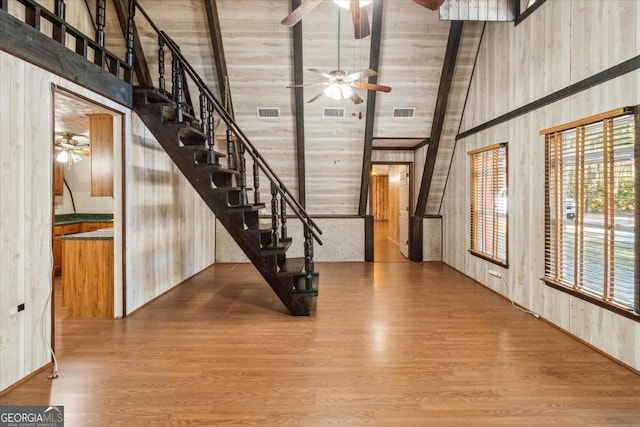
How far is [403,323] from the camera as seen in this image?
12.1 ft

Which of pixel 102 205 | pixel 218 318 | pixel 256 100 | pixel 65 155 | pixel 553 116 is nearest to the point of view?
pixel 553 116

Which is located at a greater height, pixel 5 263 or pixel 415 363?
pixel 5 263

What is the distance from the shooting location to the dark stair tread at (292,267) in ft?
12.4

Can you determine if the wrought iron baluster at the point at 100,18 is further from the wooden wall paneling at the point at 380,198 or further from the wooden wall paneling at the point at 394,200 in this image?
the wooden wall paneling at the point at 380,198

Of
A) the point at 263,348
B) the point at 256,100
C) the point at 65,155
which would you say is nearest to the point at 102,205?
the point at 65,155

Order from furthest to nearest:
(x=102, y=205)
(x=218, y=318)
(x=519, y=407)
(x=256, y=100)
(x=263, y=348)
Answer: (x=102, y=205)
(x=256, y=100)
(x=218, y=318)
(x=263, y=348)
(x=519, y=407)

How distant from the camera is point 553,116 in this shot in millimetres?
3574

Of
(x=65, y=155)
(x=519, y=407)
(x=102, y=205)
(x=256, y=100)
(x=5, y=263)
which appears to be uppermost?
(x=256, y=100)

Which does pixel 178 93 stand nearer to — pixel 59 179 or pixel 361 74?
pixel 361 74

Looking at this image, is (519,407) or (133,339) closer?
(519,407)

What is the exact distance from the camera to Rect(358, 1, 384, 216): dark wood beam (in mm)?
4633

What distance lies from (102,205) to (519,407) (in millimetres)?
7925

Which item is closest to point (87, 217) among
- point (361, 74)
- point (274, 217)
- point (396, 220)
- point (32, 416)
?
point (274, 217)

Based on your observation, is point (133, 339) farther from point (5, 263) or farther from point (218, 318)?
point (5, 263)
